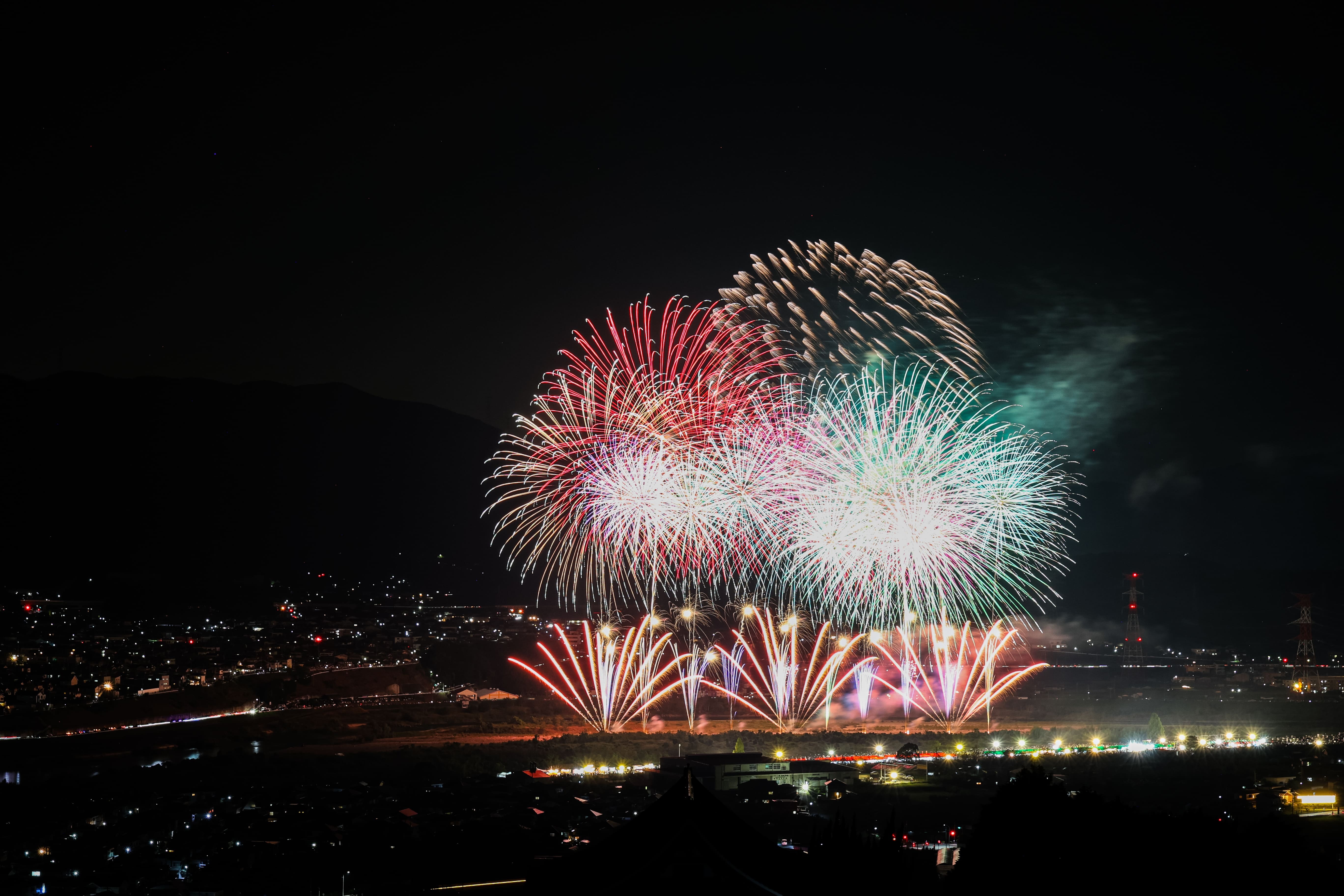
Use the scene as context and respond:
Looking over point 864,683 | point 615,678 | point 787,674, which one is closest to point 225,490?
point 615,678

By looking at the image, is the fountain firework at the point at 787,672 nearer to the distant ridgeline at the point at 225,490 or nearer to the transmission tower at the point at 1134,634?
the transmission tower at the point at 1134,634

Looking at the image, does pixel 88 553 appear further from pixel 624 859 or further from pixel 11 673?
pixel 624 859

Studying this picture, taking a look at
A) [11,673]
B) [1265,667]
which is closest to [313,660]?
[11,673]

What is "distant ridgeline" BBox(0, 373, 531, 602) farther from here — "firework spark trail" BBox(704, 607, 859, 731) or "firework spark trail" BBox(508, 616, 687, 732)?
"firework spark trail" BBox(704, 607, 859, 731)

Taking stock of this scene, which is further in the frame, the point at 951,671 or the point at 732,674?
the point at 732,674

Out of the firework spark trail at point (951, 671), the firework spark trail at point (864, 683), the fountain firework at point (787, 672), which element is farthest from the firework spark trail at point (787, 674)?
the firework spark trail at point (951, 671)

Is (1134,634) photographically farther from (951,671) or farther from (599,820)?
(599,820)
